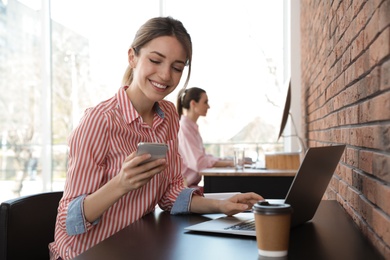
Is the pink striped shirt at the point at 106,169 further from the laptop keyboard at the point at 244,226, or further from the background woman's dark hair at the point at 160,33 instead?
the laptop keyboard at the point at 244,226

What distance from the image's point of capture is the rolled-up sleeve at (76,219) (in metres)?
1.59

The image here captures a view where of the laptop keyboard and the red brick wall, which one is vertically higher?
the red brick wall

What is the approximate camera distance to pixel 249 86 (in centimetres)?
591

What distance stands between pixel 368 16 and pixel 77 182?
956 millimetres

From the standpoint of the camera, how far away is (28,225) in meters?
1.58

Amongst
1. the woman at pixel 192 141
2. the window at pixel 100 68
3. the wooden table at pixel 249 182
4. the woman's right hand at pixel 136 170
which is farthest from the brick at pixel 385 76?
the window at pixel 100 68

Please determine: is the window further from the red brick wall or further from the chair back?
the chair back

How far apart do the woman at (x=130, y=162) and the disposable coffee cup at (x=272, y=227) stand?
18.2 inches

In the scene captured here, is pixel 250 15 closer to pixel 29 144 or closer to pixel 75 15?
pixel 75 15

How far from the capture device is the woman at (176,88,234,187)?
460cm

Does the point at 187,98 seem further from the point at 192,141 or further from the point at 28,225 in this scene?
the point at 28,225

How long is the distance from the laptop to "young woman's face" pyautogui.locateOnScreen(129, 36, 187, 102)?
1.70ft

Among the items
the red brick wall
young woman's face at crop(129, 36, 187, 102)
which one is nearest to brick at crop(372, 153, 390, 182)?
the red brick wall

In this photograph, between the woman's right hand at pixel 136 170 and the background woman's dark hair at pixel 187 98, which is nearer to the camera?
the woman's right hand at pixel 136 170
